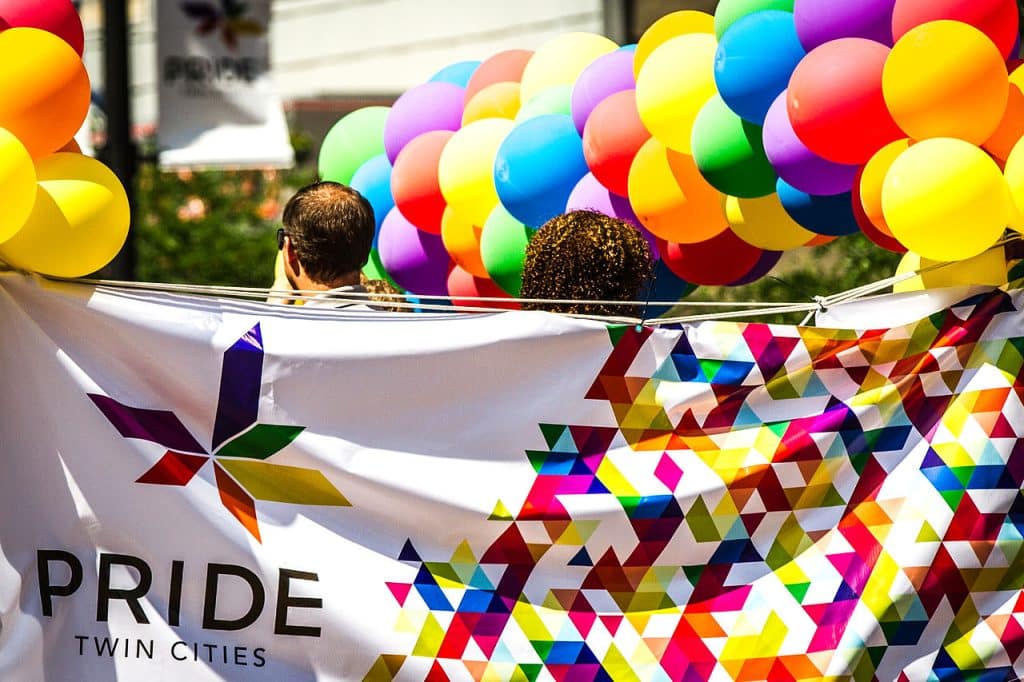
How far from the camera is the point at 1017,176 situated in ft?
10.3

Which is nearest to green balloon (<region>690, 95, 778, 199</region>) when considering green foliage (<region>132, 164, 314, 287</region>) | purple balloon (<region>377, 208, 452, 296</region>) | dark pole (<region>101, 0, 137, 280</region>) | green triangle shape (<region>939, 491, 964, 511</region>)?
green triangle shape (<region>939, 491, 964, 511</region>)

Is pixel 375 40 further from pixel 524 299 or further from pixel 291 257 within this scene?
pixel 524 299

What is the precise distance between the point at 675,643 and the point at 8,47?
196cm

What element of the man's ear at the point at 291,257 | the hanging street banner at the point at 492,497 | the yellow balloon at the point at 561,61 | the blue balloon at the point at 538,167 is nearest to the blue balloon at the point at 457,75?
the yellow balloon at the point at 561,61

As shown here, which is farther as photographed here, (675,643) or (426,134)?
(426,134)

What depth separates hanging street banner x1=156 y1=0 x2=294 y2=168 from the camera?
7098 millimetres

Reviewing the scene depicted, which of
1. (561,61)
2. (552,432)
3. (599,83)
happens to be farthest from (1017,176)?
(561,61)

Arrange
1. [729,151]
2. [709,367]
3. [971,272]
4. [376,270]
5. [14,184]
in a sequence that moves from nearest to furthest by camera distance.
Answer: [14,184] → [709,367] → [971,272] → [729,151] → [376,270]

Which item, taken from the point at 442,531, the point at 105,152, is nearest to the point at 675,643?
the point at 442,531

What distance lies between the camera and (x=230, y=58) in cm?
737

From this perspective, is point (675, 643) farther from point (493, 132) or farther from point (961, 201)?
point (493, 132)

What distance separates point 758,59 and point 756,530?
3.97 feet

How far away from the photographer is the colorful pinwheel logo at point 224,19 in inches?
290

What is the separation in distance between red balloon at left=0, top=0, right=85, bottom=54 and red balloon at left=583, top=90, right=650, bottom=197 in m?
1.52
